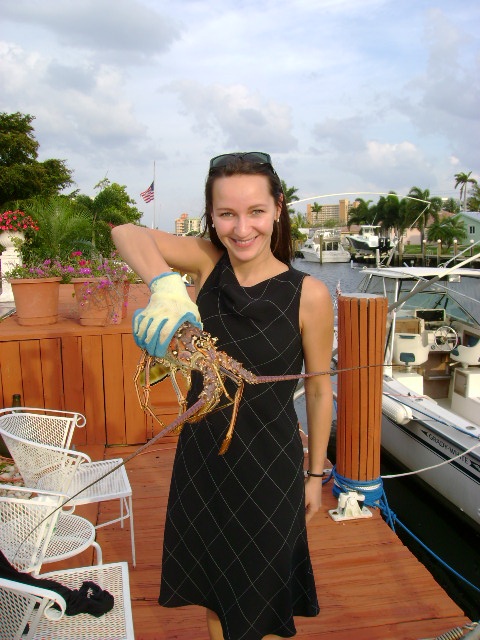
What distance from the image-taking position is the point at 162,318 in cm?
134

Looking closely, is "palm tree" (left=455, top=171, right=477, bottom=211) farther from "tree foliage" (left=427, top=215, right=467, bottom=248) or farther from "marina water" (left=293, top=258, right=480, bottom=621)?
"marina water" (left=293, top=258, right=480, bottom=621)

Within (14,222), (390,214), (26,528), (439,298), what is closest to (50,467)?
(26,528)

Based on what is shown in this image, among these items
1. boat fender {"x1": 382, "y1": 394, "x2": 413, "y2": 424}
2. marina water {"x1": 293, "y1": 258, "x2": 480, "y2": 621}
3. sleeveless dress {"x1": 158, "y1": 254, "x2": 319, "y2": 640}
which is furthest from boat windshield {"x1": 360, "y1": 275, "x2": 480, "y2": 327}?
sleeveless dress {"x1": 158, "y1": 254, "x2": 319, "y2": 640}

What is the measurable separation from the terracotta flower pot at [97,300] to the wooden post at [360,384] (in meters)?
2.19

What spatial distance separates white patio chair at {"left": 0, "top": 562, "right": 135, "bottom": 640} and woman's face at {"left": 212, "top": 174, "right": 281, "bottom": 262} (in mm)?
1283

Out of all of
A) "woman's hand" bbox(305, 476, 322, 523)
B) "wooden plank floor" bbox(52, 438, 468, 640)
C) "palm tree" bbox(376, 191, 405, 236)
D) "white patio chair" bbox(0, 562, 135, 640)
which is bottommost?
"wooden plank floor" bbox(52, 438, 468, 640)

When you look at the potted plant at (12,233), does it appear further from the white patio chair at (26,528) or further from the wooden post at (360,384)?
the white patio chair at (26,528)

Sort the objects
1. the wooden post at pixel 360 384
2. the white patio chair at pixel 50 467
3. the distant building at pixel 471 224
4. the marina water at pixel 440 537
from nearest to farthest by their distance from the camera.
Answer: the white patio chair at pixel 50 467 < the wooden post at pixel 360 384 < the marina water at pixel 440 537 < the distant building at pixel 471 224

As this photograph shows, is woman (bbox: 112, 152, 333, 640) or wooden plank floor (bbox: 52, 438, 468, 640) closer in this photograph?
woman (bbox: 112, 152, 333, 640)

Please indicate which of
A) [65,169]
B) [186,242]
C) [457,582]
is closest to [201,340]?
[186,242]

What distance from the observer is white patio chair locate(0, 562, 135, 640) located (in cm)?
181

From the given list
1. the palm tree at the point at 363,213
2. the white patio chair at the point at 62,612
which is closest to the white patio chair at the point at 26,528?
the white patio chair at the point at 62,612

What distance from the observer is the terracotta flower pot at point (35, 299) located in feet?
17.4

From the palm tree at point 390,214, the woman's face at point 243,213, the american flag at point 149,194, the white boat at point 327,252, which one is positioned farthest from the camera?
the palm tree at point 390,214
